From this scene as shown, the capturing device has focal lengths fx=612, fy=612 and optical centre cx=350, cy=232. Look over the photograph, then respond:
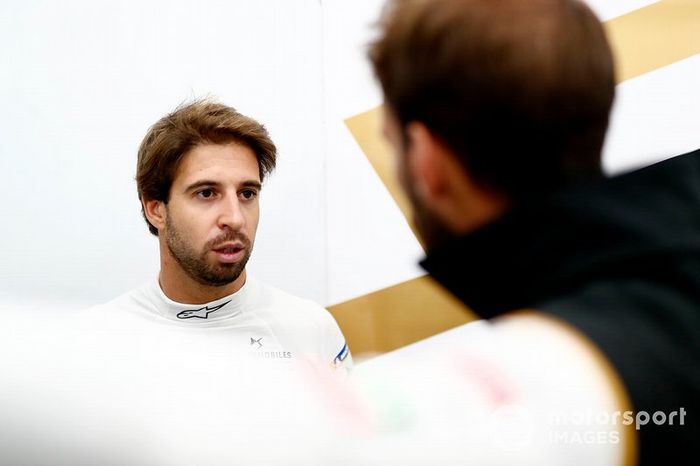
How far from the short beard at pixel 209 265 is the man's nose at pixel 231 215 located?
23mm

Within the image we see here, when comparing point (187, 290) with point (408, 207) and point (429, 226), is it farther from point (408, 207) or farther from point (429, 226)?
point (429, 226)

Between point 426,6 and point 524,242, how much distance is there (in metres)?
0.20

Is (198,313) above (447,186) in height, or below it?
above

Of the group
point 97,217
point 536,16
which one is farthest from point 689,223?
point 97,217

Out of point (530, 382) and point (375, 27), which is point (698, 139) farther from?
point (530, 382)

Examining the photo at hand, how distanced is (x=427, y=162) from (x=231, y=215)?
1.07m

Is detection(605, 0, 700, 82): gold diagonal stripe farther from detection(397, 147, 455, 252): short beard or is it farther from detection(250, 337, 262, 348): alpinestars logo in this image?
detection(397, 147, 455, 252): short beard

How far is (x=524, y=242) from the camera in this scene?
437 mm

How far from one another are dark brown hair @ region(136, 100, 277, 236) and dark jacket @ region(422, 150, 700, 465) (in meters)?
1.23

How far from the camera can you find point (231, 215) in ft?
4.95

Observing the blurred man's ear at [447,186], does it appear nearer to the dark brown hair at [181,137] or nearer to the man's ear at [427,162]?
the man's ear at [427,162]

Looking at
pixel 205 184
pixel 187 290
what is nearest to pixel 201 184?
pixel 205 184

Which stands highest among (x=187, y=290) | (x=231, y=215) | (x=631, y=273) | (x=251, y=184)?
(x=251, y=184)

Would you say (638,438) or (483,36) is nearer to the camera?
(638,438)
